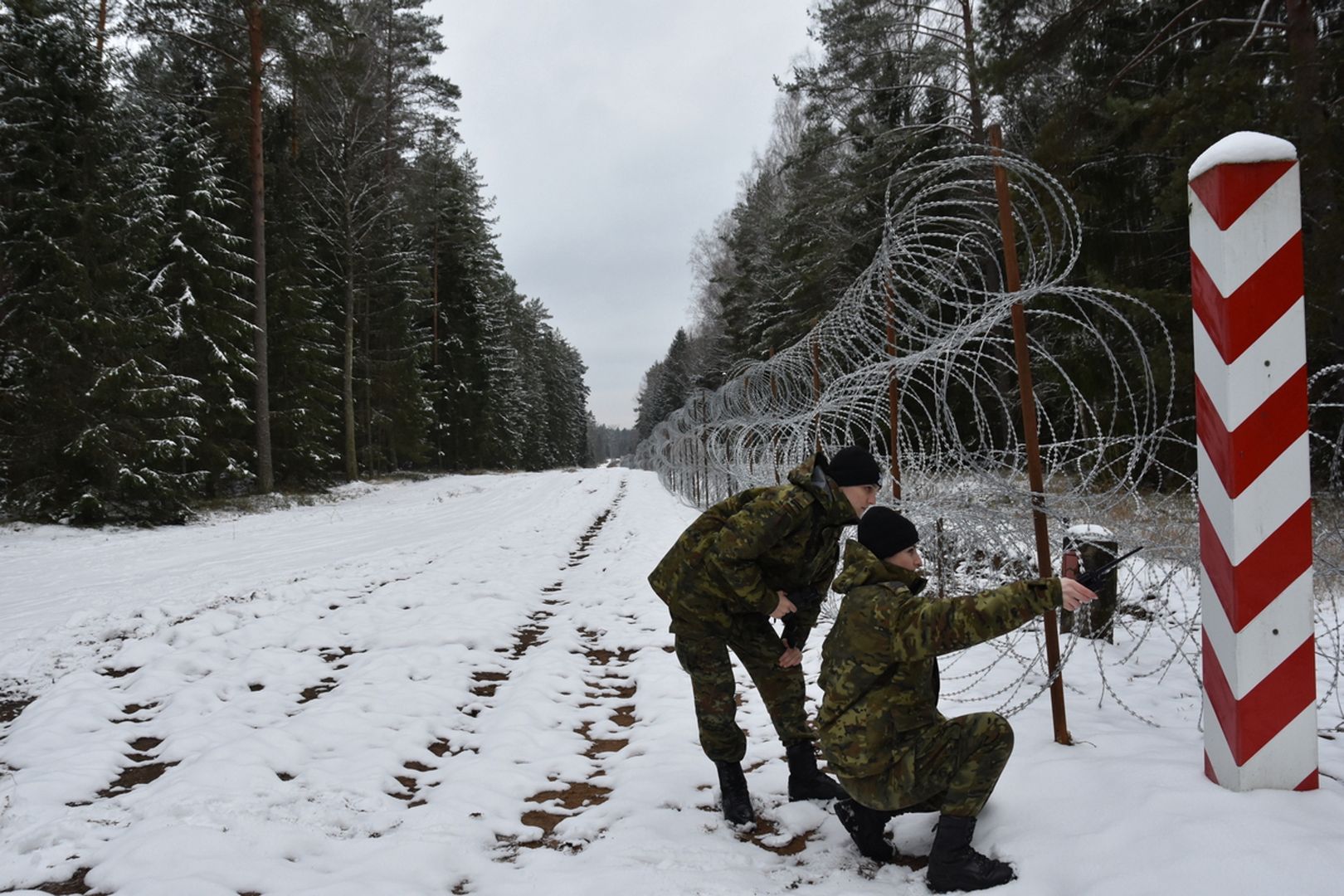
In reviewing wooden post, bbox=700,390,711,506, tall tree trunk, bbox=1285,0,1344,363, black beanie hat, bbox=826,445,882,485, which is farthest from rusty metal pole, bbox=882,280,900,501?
wooden post, bbox=700,390,711,506

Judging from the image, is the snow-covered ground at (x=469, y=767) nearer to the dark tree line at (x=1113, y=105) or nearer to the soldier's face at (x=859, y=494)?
the soldier's face at (x=859, y=494)

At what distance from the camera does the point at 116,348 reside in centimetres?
1262

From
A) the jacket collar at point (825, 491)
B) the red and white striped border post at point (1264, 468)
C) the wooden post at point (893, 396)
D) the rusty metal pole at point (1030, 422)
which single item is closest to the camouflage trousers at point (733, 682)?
the jacket collar at point (825, 491)

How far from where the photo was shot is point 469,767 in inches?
147

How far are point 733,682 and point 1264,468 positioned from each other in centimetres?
198

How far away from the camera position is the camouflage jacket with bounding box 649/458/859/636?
284cm

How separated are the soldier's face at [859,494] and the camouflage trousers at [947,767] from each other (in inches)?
31.9

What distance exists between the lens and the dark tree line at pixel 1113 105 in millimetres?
6711

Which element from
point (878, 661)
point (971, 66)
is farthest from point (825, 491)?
point (971, 66)

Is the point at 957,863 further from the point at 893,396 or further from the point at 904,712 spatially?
the point at 893,396

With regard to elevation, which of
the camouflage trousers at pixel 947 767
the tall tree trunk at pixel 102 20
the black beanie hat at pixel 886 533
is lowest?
the camouflage trousers at pixel 947 767

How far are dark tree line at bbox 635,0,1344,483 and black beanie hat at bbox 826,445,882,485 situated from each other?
205 cm

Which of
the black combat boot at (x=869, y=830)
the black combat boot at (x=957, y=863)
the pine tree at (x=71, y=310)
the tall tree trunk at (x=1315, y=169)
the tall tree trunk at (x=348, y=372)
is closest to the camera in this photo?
the black combat boot at (x=957, y=863)

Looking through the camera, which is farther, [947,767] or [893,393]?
[893,393]
